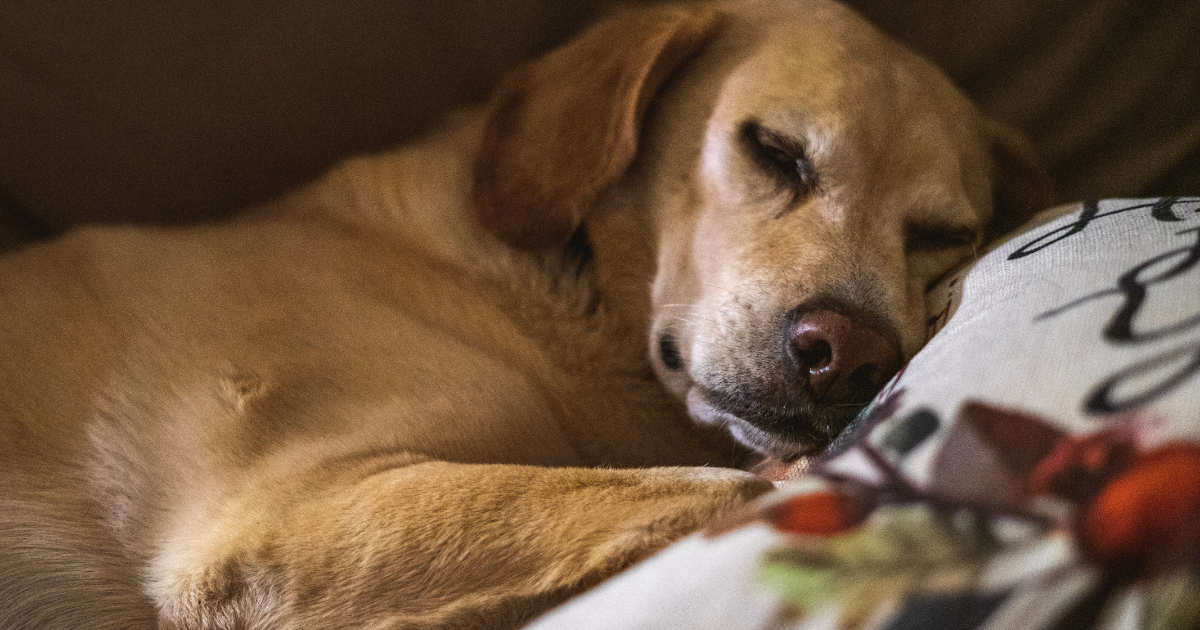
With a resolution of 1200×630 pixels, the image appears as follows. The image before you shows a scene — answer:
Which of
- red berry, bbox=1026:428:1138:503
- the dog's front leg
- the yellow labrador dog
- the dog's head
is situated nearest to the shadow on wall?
the yellow labrador dog

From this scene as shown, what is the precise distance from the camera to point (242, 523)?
0.94 meters

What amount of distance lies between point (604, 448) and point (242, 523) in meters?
0.56

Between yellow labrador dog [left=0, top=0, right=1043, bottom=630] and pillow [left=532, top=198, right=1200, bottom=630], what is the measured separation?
0.27 m

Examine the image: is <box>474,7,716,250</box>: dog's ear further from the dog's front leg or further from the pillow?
the pillow

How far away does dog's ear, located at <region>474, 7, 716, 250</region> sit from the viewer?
51.9 inches

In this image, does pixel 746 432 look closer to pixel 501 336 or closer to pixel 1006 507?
pixel 501 336

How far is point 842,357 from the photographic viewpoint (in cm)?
100

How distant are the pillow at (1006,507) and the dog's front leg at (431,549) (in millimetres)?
187

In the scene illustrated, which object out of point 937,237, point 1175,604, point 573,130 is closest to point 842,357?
point 937,237

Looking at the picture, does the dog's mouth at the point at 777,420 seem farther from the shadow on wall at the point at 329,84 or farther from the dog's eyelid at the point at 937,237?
the shadow on wall at the point at 329,84

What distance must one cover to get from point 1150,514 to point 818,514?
0.22 meters

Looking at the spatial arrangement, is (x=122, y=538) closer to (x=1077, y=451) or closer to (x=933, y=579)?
(x=933, y=579)

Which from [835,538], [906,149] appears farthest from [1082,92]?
[835,538]

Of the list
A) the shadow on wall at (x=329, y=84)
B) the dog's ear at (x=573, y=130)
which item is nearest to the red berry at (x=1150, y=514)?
the dog's ear at (x=573, y=130)
